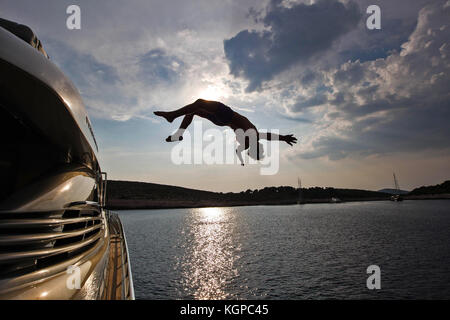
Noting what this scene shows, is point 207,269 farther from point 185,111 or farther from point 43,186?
point 185,111

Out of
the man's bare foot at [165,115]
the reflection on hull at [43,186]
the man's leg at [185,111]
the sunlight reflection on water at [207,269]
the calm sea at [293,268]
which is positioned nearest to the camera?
the reflection on hull at [43,186]

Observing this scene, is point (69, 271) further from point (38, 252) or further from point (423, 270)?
point (423, 270)

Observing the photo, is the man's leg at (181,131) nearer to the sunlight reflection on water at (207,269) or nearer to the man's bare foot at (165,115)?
the man's bare foot at (165,115)

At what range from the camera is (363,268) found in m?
22.2

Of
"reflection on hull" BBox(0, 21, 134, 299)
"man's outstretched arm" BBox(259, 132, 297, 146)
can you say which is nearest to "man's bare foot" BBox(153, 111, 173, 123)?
"man's outstretched arm" BBox(259, 132, 297, 146)

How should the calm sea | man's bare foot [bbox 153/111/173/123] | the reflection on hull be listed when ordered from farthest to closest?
the calm sea, man's bare foot [bbox 153/111/173/123], the reflection on hull

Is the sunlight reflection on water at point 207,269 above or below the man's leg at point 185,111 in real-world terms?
below

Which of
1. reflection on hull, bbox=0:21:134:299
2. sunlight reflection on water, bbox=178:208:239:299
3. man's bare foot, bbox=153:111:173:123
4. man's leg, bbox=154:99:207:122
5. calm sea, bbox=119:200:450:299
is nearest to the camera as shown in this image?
reflection on hull, bbox=0:21:134:299

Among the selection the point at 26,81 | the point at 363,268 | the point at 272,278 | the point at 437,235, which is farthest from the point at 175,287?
the point at 437,235

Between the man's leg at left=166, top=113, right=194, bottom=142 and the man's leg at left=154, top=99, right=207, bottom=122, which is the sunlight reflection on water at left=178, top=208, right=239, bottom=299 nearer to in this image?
the man's leg at left=166, top=113, right=194, bottom=142

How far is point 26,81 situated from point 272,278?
20.6 m

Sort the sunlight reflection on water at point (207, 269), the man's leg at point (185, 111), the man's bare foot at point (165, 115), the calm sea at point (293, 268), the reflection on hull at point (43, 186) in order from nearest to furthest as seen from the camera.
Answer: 1. the reflection on hull at point (43, 186)
2. the man's leg at point (185, 111)
3. the man's bare foot at point (165, 115)
4. the calm sea at point (293, 268)
5. the sunlight reflection on water at point (207, 269)

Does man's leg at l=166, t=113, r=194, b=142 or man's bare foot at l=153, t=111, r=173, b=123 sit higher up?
man's bare foot at l=153, t=111, r=173, b=123

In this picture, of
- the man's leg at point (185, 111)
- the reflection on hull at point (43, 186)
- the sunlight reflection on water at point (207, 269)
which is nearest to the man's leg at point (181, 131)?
the man's leg at point (185, 111)
